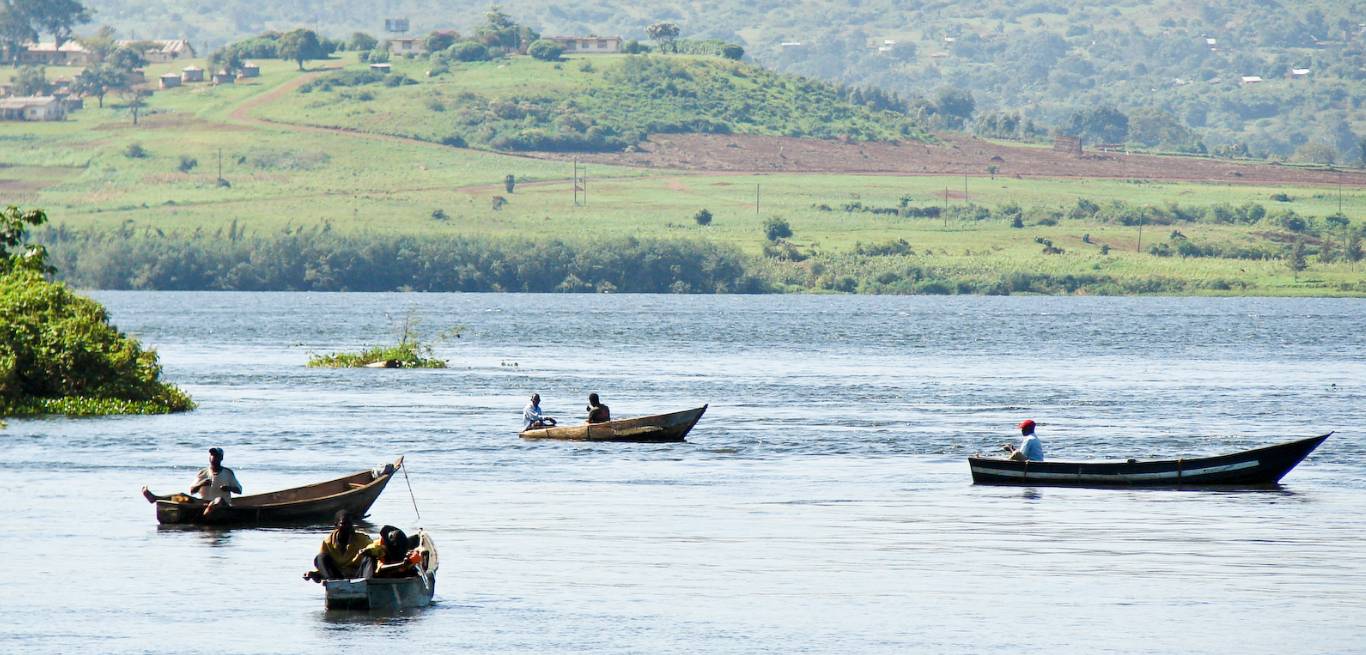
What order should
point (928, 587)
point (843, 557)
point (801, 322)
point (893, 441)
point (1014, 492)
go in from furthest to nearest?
point (801, 322), point (893, 441), point (1014, 492), point (843, 557), point (928, 587)

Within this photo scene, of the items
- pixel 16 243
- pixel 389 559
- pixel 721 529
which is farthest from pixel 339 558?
pixel 16 243

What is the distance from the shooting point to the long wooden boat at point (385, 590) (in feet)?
111

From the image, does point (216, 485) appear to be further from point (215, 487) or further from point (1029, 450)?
point (1029, 450)

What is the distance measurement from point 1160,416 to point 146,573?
51.2 m

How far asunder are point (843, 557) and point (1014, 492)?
12310 millimetres

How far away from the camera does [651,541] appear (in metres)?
42.1

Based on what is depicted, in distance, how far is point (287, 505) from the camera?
1682 inches

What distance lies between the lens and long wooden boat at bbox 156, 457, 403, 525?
42.1 metres

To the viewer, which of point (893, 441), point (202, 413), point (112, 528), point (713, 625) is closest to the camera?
point (713, 625)

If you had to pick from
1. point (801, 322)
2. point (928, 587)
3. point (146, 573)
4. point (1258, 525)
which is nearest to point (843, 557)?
point (928, 587)

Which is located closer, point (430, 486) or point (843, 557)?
→ point (843, 557)

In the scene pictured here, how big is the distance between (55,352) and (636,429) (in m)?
20.8

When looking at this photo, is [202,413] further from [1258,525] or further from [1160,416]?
[1258,525]

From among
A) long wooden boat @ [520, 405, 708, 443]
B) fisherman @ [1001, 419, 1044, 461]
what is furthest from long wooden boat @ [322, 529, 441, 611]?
long wooden boat @ [520, 405, 708, 443]
